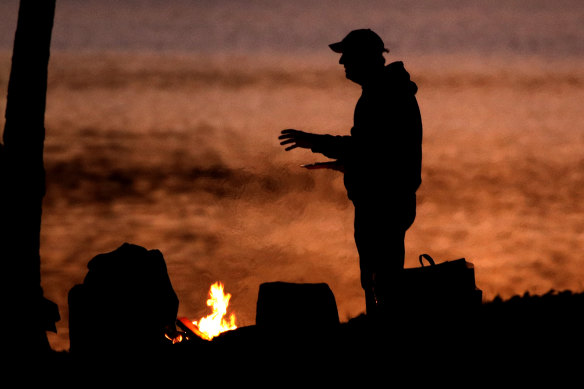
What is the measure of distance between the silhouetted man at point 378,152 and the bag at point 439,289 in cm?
26

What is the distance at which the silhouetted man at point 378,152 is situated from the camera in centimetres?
862

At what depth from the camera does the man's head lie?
848 cm

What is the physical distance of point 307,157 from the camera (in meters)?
16.9

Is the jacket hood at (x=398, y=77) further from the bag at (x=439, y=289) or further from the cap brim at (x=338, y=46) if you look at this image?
the bag at (x=439, y=289)

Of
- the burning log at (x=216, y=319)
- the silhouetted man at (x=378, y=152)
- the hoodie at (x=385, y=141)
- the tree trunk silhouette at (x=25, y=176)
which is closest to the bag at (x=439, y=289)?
the silhouetted man at (x=378, y=152)

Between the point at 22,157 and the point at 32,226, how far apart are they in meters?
0.59

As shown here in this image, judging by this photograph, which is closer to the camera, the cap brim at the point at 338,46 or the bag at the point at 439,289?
the bag at the point at 439,289

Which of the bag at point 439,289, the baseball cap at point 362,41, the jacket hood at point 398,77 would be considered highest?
the baseball cap at point 362,41

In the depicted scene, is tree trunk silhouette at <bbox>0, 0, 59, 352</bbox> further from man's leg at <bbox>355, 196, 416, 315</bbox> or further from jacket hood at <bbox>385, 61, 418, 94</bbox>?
jacket hood at <bbox>385, 61, 418, 94</bbox>

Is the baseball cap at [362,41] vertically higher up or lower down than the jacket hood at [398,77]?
higher up

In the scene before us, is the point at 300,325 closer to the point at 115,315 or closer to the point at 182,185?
the point at 115,315

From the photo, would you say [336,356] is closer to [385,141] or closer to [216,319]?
[385,141]

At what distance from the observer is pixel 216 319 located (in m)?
10.1

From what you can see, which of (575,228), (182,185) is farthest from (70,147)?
(575,228)
